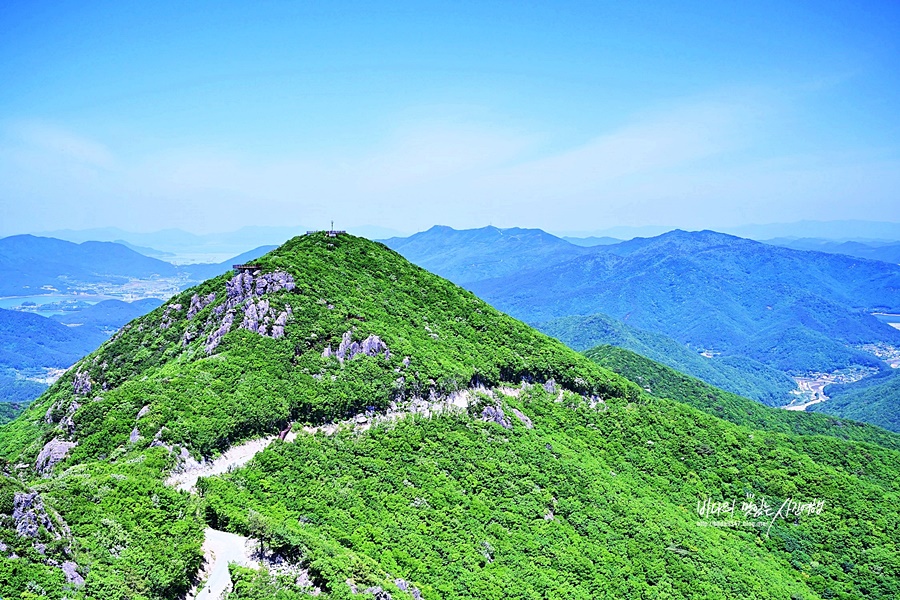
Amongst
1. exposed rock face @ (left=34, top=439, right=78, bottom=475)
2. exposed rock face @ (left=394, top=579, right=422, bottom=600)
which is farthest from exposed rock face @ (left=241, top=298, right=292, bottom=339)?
exposed rock face @ (left=394, top=579, right=422, bottom=600)

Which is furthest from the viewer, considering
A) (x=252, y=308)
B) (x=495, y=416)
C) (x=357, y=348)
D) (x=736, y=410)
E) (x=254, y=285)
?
(x=736, y=410)

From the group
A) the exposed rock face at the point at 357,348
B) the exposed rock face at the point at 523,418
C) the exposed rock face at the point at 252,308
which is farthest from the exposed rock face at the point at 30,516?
the exposed rock face at the point at 523,418

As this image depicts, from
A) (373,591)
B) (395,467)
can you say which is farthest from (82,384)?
(373,591)

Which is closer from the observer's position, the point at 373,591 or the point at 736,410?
the point at 373,591

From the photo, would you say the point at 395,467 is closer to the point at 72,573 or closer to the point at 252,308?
the point at 252,308

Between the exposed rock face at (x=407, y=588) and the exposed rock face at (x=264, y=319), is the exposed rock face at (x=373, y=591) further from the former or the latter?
the exposed rock face at (x=264, y=319)
